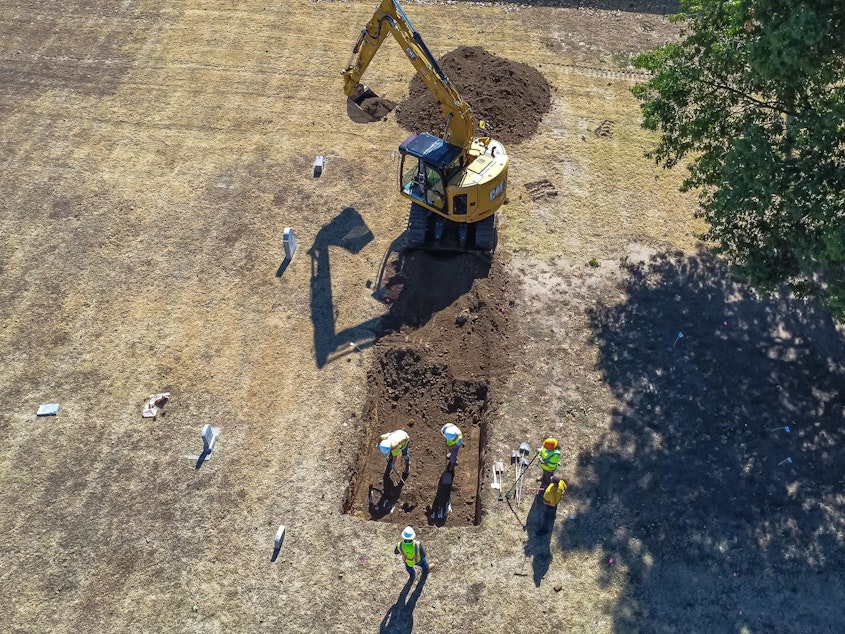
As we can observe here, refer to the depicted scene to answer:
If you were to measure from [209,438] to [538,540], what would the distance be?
7.03m

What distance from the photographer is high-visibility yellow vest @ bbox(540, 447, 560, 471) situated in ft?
38.1

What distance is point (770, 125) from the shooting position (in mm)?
12328

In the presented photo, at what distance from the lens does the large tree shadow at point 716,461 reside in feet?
36.5

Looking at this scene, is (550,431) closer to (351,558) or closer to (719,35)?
(351,558)

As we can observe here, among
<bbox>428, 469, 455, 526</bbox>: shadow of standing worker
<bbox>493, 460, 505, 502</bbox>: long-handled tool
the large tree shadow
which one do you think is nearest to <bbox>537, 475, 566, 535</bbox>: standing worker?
the large tree shadow

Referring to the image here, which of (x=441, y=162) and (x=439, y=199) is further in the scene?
(x=439, y=199)

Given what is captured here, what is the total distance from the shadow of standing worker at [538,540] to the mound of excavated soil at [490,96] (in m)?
11.6

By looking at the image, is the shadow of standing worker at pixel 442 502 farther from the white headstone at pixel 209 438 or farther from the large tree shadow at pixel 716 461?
the white headstone at pixel 209 438

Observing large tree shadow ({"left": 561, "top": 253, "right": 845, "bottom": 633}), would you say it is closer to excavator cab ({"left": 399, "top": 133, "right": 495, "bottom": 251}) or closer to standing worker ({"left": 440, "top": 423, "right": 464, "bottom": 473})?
standing worker ({"left": 440, "top": 423, "right": 464, "bottom": 473})

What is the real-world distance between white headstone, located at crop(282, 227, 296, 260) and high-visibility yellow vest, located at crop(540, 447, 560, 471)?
27.8ft

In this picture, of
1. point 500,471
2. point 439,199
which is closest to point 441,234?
point 439,199

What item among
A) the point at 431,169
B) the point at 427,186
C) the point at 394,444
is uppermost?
the point at 431,169

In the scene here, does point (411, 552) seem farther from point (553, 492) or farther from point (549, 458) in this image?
point (549, 458)

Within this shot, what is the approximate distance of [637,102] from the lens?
67.3ft
